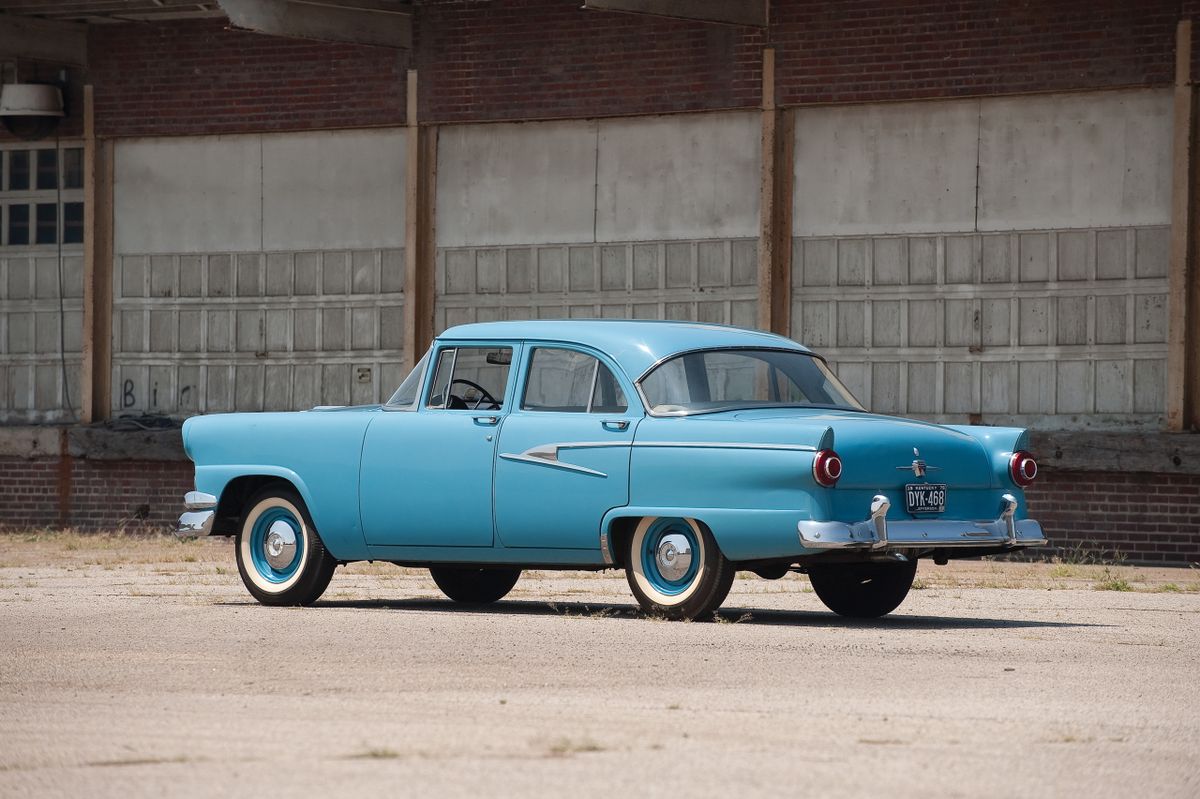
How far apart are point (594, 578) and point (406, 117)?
7.04 metres

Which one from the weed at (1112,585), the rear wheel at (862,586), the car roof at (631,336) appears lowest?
the weed at (1112,585)

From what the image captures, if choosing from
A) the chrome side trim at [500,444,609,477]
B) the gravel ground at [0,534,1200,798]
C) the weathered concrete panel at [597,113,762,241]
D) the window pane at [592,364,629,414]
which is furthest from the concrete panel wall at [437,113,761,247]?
the chrome side trim at [500,444,609,477]

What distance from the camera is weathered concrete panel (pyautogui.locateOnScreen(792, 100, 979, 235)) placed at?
18.8m

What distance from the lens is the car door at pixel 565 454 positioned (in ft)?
36.7

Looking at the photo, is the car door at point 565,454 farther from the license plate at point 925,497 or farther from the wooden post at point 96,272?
the wooden post at point 96,272

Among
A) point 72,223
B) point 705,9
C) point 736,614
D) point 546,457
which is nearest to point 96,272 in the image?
point 72,223

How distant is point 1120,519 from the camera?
18.0m

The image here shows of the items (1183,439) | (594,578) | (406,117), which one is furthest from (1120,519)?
(406,117)

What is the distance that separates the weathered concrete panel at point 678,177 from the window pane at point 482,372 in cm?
784

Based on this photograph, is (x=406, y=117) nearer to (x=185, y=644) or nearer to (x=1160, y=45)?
(x=1160, y=45)

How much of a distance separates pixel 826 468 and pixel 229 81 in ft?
41.6

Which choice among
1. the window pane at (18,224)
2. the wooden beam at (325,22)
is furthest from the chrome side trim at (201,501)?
the window pane at (18,224)

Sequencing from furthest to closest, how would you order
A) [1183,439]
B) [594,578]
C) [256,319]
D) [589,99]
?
[256,319]
[589,99]
[1183,439]
[594,578]

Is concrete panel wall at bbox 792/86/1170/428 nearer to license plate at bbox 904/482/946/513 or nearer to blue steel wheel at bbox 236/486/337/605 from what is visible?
license plate at bbox 904/482/946/513
